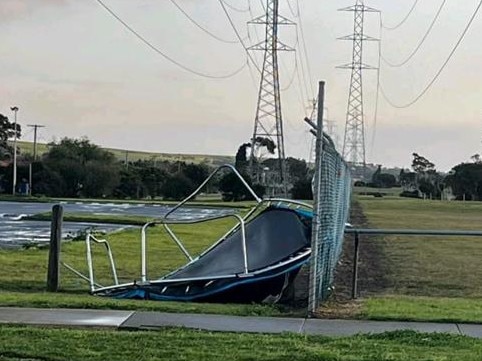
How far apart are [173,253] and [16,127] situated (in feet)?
262

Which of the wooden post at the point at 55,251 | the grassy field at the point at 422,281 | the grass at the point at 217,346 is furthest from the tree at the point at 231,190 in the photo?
the grass at the point at 217,346

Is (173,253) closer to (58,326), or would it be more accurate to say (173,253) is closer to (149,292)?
(149,292)

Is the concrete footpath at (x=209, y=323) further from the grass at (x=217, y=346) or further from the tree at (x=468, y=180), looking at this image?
the tree at (x=468, y=180)

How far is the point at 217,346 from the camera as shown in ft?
28.8

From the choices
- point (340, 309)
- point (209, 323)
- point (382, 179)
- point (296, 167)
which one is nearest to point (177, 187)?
point (296, 167)

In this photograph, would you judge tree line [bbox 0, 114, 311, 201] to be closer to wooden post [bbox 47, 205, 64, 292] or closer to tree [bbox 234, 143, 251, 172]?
tree [bbox 234, 143, 251, 172]

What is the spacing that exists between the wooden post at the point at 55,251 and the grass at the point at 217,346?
13.1 feet

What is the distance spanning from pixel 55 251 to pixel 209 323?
3.88 m

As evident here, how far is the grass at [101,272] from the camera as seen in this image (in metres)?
11.7

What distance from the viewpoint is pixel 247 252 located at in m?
14.0

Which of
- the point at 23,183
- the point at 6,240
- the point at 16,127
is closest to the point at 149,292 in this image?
the point at 6,240

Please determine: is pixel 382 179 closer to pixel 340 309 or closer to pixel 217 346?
pixel 340 309

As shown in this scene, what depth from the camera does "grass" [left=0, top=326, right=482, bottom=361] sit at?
8211mm

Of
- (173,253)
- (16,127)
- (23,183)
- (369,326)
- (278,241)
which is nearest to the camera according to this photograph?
(369,326)
